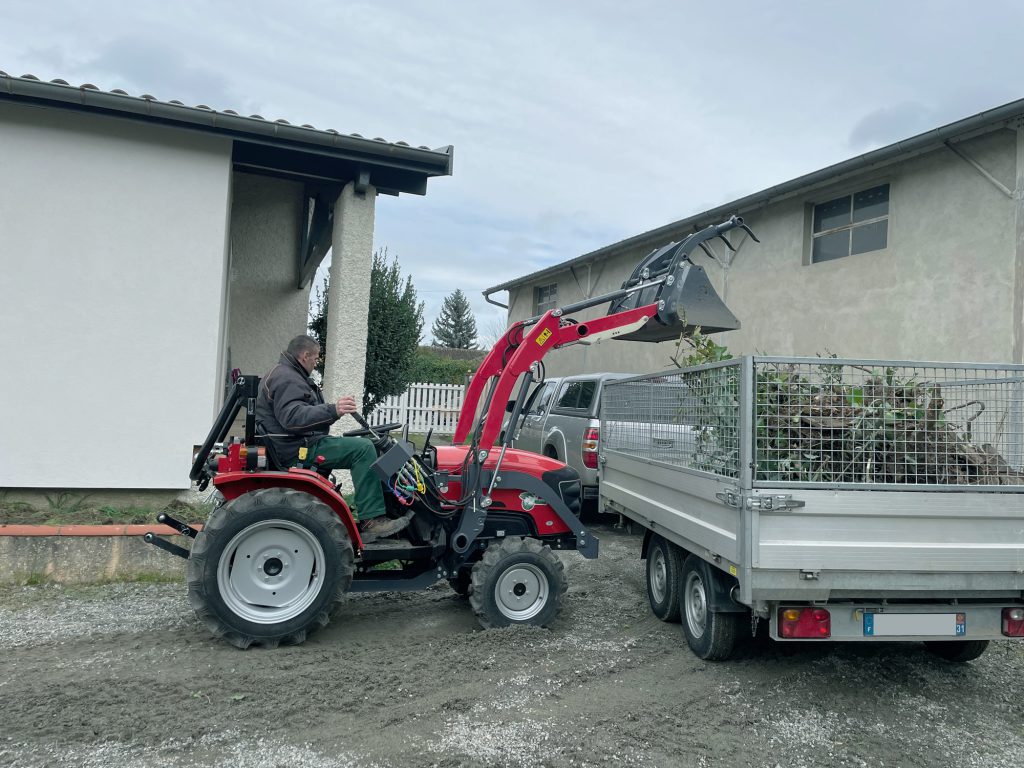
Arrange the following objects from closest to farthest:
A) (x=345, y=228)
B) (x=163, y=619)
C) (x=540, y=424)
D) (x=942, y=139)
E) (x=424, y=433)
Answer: (x=163, y=619) → (x=345, y=228) → (x=942, y=139) → (x=540, y=424) → (x=424, y=433)

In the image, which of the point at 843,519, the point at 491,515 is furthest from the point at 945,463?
the point at 491,515

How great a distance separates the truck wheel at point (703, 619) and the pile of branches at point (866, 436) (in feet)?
2.86

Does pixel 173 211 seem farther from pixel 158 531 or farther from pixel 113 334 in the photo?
pixel 158 531

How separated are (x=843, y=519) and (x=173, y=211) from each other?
251 inches

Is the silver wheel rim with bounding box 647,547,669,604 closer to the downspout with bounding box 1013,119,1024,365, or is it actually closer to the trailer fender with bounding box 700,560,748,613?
the trailer fender with bounding box 700,560,748,613

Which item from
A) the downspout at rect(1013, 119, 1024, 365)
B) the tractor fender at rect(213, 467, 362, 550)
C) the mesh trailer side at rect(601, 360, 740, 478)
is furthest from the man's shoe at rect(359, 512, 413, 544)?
the downspout at rect(1013, 119, 1024, 365)

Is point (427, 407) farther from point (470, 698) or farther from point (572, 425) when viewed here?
point (470, 698)

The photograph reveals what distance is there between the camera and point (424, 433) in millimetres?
17562

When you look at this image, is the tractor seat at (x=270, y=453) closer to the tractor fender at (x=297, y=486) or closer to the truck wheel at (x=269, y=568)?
the tractor fender at (x=297, y=486)

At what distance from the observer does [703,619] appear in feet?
14.5

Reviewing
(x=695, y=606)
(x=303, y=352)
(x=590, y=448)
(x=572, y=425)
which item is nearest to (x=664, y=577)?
(x=695, y=606)

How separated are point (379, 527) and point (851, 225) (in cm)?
853

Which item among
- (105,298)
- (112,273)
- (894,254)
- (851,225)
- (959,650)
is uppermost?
(851,225)

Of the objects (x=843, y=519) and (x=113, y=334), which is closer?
(x=843, y=519)
